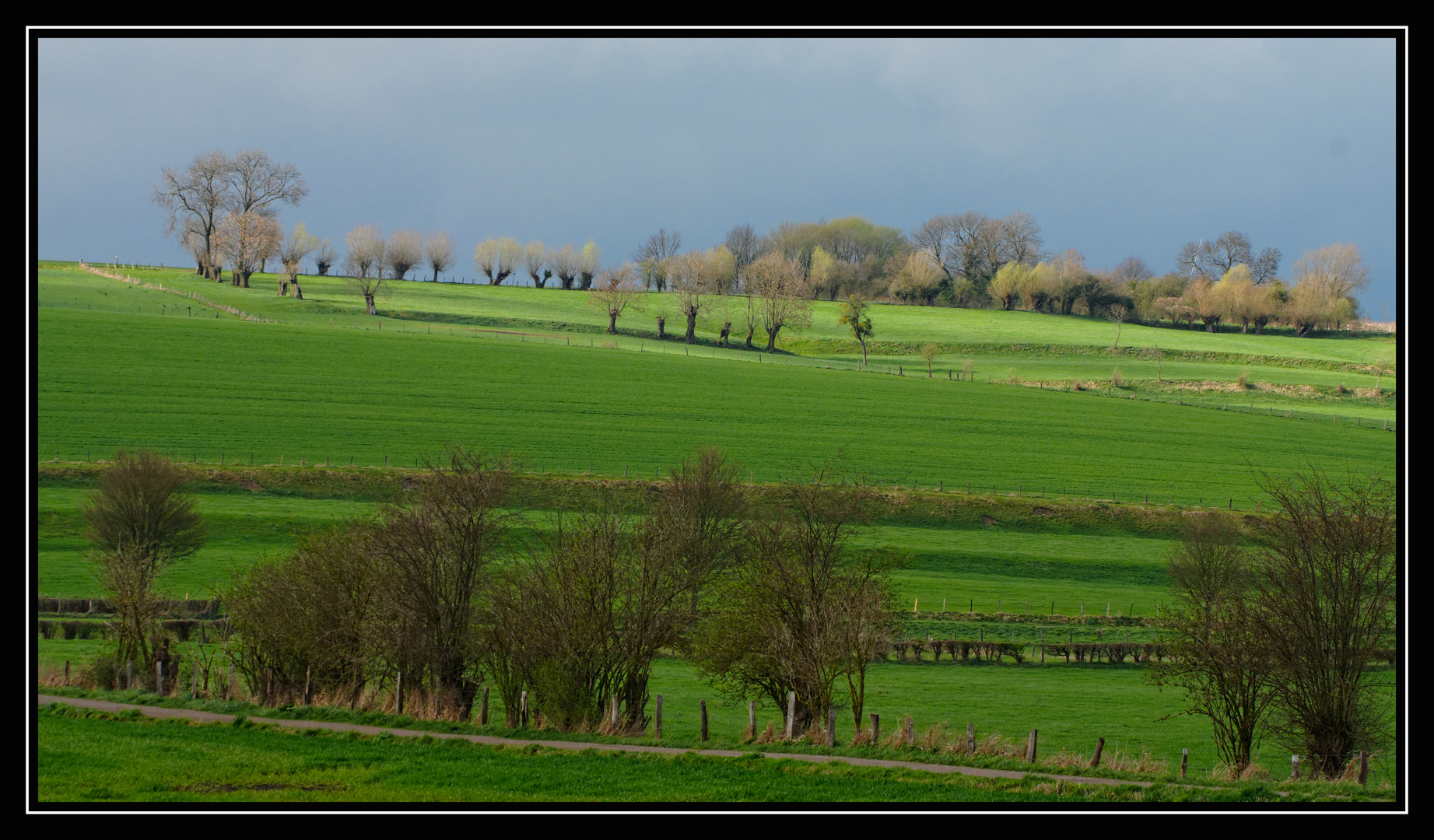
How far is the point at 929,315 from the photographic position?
124 meters

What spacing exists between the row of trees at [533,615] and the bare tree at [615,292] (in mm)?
76234

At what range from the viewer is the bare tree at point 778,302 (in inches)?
3925

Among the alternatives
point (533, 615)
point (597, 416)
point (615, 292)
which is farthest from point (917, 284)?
point (533, 615)

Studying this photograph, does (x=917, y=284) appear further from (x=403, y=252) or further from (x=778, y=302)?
(x=403, y=252)

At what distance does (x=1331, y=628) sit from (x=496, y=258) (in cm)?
13361

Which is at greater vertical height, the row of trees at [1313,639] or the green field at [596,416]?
the green field at [596,416]

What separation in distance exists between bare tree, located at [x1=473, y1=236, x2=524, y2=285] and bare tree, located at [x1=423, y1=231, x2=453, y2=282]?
4.90m

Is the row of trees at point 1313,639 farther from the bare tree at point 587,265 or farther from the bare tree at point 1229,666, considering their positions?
the bare tree at point 587,265

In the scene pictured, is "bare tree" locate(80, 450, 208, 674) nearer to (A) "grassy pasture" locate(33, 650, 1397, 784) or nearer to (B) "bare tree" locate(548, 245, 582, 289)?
(A) "grassy pasture" locate(33, 650, 1397, 784)

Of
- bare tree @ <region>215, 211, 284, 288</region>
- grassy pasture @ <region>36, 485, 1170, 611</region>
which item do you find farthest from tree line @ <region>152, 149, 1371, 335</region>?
grassy pasture @ <region>36, 485, 1170, 611</region>

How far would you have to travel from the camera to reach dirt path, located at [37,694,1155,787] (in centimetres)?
1834

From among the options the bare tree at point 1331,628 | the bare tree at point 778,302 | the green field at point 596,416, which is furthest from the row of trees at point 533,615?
the bare tree at point 778,302
